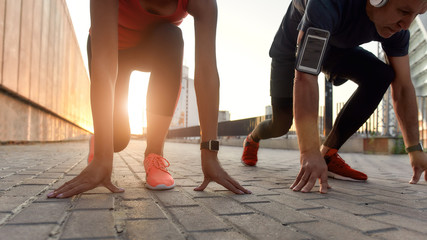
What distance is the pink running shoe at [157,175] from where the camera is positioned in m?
1.94

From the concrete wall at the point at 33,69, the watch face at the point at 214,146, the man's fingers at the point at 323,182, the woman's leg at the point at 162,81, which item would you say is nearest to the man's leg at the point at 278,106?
the woman's leg at the point at 162,81

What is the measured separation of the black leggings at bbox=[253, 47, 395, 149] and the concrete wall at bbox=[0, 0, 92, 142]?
7.40 meters

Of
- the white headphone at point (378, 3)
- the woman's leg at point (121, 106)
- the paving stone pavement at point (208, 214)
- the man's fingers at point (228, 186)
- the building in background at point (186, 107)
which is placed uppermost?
the building in background at point (186, 107)

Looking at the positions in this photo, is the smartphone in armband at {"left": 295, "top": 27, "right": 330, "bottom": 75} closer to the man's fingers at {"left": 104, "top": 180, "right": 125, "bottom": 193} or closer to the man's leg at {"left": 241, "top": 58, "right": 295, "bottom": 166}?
the man's leg at {"left": 241, "top": 58, "right": 295, "bottom": 166}

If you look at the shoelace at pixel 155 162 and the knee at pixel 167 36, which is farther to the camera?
the knee at pixel 167 36

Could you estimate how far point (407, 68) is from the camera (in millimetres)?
2725

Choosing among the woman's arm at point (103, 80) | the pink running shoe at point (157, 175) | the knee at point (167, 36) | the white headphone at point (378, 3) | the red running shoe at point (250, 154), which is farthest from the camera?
the red running shoe at point (250, 154)

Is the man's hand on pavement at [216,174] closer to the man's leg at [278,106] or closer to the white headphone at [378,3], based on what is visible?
the white headphone at [378,3]

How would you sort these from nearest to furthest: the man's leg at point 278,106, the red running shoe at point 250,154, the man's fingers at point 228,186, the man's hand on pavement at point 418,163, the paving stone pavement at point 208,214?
the paving stone pavement at point 208,214 → the man's fingers at point 228,186 → the man's hand on pavement at point 418,163 → the man's leg at point 278,106 → the red running shoe at point 250,154

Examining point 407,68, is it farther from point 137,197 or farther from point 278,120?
point 137,197

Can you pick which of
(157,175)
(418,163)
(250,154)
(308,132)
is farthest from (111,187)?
(250,154)

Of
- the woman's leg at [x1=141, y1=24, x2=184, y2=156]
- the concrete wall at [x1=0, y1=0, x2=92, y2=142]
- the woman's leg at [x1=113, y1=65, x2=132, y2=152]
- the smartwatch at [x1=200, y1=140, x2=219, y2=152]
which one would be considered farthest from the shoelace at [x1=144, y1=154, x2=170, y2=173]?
the concrete wall at [x1=0, y1=0, x2=92, y2=142]

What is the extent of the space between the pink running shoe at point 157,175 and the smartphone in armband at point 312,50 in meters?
1.05

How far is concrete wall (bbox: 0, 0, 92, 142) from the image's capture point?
7895 millimetres
